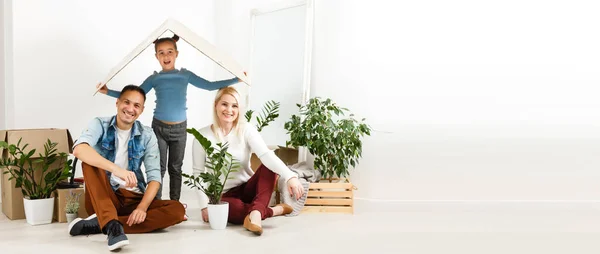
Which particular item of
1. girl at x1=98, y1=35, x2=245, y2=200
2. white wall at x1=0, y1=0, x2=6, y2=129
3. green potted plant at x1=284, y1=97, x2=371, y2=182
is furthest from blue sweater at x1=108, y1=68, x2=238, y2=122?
white wall at x1=0, y1=0, x2=6, y2=129

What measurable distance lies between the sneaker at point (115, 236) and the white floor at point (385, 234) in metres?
0.05

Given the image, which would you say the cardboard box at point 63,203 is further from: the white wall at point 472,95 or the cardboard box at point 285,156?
the white wall at point 472,95

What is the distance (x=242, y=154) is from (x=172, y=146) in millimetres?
559

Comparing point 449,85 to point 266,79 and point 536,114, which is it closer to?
point 536,114

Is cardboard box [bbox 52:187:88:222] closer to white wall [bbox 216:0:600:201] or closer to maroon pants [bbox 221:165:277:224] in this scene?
maroon pants [bbox 221:165:277:224]

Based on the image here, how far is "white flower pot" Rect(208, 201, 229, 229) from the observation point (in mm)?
3059

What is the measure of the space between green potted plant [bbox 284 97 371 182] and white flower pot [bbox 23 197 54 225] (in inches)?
63.8

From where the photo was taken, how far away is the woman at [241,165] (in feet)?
10.4

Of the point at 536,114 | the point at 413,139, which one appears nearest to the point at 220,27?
the point at 413,139

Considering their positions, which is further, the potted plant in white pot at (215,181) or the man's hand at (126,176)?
the potted plant in white pot at (215,181)

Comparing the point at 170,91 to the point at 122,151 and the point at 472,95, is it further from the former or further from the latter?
the point at 472,95

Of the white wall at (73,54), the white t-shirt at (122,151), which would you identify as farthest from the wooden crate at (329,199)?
the white wall at (73,54)

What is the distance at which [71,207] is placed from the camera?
125 inches

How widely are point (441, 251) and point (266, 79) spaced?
2.30 meters
